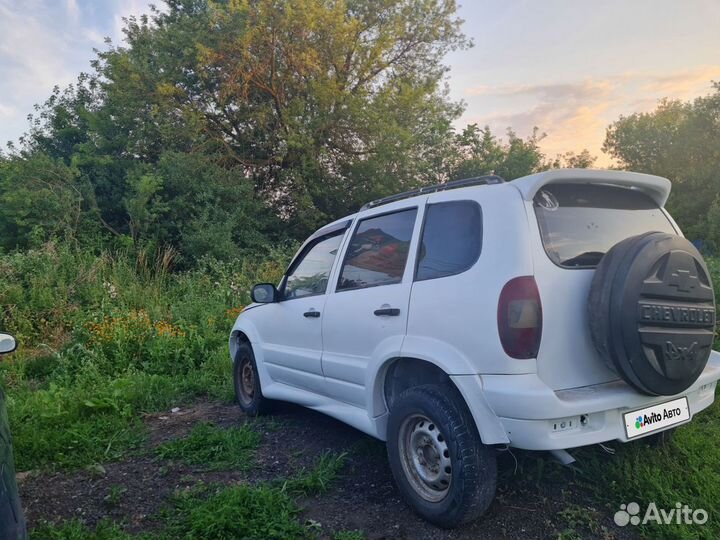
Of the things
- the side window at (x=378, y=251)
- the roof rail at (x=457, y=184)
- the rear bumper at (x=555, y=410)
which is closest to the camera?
the rear bumper at (x=555, y=410)

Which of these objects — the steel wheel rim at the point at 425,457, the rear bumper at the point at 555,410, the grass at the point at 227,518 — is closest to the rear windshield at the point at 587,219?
the rear bumper at the point at 555,410

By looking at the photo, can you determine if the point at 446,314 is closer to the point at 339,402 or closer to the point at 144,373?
the point at 339,402

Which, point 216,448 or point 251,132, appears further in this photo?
point 251,132

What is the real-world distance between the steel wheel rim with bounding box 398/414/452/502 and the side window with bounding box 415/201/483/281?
32.0 inches

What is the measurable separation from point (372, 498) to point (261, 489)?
2.28ft

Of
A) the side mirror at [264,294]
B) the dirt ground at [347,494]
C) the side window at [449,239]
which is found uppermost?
the side window at [449,239]

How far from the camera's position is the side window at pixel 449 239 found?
9.26ft

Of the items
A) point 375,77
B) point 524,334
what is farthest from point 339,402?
point 375,77

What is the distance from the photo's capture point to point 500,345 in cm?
251

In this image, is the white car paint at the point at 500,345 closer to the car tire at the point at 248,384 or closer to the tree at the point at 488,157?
the car tire at the point at 248,384

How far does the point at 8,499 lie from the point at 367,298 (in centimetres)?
207

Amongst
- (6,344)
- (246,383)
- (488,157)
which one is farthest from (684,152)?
(6,344)

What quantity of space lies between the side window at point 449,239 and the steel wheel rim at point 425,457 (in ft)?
2.67

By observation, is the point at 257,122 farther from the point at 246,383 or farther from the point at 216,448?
the point at 216,448
